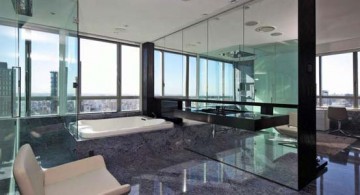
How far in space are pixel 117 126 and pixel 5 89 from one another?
250 centimetres

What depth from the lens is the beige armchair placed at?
1564 millimetres

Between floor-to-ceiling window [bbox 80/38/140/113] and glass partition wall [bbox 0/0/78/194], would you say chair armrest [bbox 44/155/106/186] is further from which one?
floor-to-ceiling window [bbox 80/38/140/113]

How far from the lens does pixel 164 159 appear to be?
140 inches

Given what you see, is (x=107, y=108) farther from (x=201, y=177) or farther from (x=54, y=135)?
(x=201, y=177)

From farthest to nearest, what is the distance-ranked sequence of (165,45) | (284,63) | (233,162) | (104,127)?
(165,45), (104,127), (233,162), (284,63)

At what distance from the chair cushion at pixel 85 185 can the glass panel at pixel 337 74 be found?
22.9 ft

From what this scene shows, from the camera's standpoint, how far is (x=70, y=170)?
2023 millimetres

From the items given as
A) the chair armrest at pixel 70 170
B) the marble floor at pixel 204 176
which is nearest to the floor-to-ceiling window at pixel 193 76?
the marble floor at pixel 204 176

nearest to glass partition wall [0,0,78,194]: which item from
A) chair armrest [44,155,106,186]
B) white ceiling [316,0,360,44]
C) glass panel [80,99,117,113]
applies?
chair armrest [44,155,106,186]

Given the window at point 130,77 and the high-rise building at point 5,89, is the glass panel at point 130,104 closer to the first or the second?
the window at point 130,77

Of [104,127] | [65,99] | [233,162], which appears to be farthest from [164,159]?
[65,99]

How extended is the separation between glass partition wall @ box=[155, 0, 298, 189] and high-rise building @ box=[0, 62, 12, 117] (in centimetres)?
292

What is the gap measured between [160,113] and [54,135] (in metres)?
2.31

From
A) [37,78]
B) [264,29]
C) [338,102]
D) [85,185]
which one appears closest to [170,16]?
[264,29]
